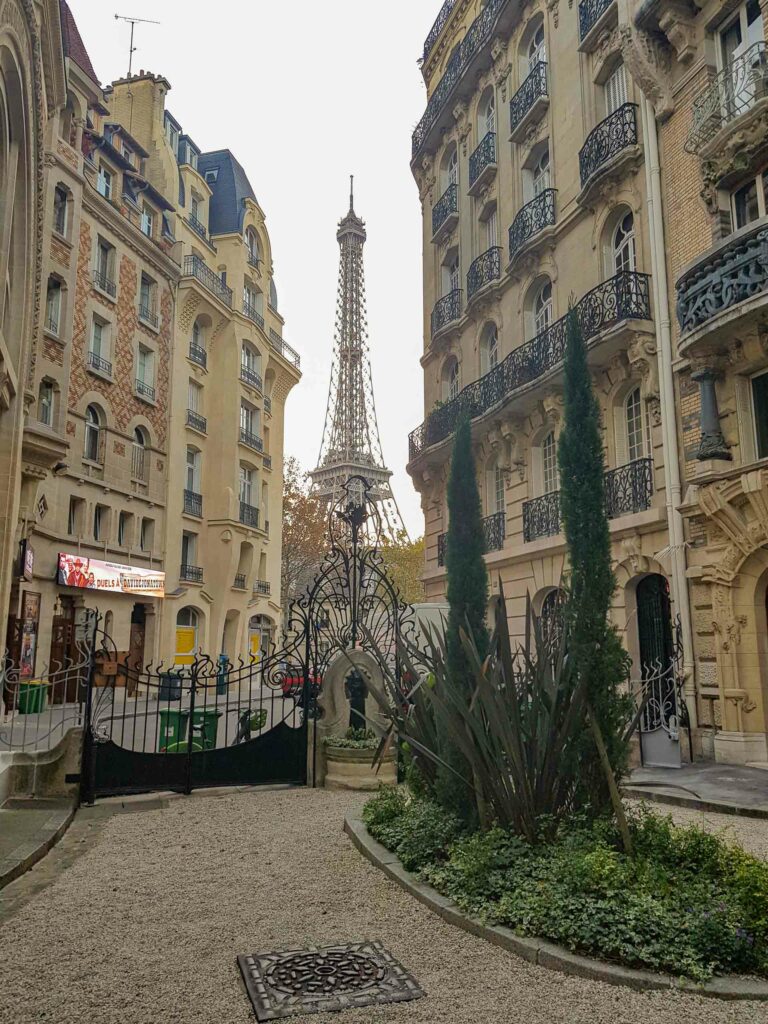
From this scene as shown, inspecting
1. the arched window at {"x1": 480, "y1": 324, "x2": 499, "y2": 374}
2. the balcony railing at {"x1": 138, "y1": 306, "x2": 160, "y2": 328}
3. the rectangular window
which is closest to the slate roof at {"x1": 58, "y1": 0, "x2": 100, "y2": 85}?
the balcony railing at {"x1": 138, "y1": 306, "x2": 160, "y2": 328}

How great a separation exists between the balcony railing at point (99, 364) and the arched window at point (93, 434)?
1309mm

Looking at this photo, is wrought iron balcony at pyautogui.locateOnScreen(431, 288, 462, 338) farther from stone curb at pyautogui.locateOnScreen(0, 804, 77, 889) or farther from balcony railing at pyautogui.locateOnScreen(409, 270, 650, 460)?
stone curb at pyautogui.locateOnScreen(0, 804, 77, 889)

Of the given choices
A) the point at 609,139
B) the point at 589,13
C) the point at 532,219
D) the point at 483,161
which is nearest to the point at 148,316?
the point at 483,161

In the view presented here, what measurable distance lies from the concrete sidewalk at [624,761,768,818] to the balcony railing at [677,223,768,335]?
7252 mm

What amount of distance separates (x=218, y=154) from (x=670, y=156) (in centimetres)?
3153

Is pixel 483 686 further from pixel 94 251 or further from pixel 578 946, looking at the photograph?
pixel 94 251

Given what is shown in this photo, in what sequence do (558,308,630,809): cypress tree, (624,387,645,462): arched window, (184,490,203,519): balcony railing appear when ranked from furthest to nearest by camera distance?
(184,490,203,519): balcony railing < (624,387,645,462): arched window < (558,308,630,809): cypress tree

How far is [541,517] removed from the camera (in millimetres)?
19281

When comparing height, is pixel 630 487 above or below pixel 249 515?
below

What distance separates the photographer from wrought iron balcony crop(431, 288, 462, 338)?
2522 centimetres

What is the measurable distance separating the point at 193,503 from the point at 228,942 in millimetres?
29695

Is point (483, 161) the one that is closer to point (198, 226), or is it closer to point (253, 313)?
point (198, 226)

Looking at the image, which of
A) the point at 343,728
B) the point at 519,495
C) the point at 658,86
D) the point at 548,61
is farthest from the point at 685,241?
the point at 343,728

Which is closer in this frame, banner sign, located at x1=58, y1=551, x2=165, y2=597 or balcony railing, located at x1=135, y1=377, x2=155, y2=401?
banner sign, located at x1=58, y1=551, x2=165, y2=597
